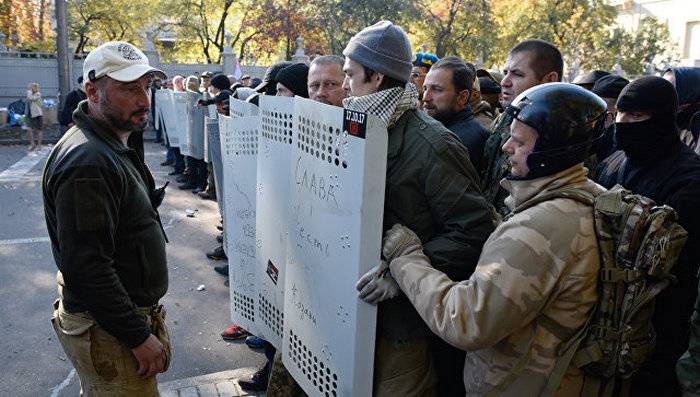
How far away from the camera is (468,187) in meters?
2.16

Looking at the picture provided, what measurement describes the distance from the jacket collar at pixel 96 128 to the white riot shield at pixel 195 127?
727 centimetres

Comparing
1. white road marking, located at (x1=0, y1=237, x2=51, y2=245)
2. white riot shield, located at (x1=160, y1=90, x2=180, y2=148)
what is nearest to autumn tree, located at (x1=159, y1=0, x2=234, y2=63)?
white riot shield, located at (x1=160, y1=90, x2=180, y2=148)

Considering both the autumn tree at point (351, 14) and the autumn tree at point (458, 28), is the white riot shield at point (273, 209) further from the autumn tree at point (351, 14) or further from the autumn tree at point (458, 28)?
the autumn tree at point (458, 28)

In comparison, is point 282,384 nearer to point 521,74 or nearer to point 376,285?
point 376,285

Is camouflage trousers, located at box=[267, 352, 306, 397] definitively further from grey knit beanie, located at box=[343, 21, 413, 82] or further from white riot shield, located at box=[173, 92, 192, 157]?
white riot shield, located at box=[173, 92, 192, 157]

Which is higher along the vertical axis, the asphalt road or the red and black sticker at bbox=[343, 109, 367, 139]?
the red and black sticker at bbox=[343, 109, 367, 139]

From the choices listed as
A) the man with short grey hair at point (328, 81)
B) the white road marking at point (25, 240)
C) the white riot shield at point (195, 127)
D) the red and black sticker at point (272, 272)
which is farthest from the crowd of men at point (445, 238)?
the white riot shield at point (195, 127)

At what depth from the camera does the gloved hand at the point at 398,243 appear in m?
2.00

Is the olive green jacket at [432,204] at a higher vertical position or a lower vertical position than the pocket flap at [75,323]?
higher

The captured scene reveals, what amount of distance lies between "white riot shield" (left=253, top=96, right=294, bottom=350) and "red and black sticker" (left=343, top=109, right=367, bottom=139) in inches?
23.0

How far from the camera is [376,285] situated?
195 cm

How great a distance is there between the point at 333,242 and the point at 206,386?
2298mm

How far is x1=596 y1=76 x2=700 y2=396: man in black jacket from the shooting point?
89.4 inches

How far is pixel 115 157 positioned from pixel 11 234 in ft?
20.5
